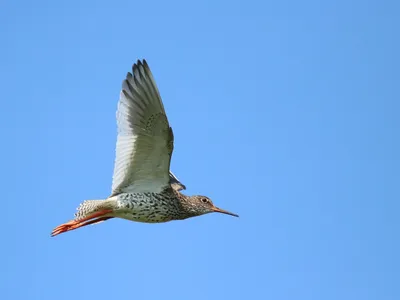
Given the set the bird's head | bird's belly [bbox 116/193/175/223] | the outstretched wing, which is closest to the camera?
the outstretched wing

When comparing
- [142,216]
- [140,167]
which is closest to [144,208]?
[142,216]

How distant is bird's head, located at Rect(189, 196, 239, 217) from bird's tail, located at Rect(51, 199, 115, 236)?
1.55 metres

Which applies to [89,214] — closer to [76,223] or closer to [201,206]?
[76,223]

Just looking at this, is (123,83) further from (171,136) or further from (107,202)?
(107,202)

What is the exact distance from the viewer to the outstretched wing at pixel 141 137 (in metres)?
10.8

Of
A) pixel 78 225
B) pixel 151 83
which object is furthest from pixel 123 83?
pixel 78 225

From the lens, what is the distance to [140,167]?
11359 millimetres

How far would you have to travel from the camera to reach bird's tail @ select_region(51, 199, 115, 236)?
37.6 feet

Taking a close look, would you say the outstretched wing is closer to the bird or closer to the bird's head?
the bird

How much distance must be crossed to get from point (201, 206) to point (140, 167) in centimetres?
165

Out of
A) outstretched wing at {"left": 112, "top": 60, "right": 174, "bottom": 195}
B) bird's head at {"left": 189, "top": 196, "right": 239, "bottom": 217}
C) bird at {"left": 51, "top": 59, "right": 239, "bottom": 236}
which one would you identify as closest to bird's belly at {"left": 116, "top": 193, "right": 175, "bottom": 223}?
bird at {"left": 51, "top": 59, "right": 239, "bottom": 236}

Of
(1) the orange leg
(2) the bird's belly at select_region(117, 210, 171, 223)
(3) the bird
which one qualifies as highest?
(3) the bird

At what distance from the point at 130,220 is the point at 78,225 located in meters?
0.98

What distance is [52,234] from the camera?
12.1 m
